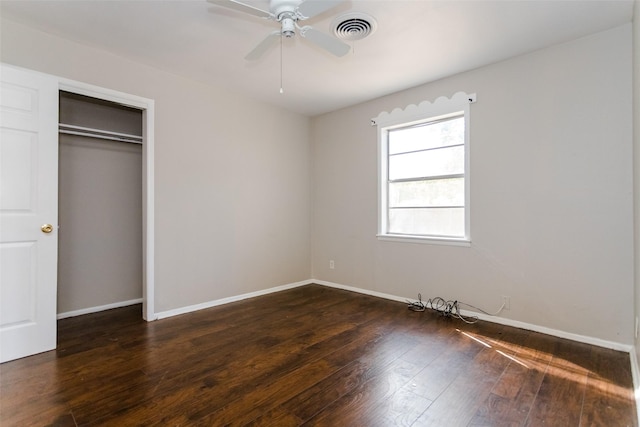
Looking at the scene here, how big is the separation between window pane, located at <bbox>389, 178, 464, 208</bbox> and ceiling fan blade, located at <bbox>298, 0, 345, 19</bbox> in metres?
2.36

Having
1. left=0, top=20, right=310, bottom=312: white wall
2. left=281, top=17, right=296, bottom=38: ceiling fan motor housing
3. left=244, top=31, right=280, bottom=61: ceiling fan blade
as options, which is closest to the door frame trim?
left=0, top=20, right=310, bottom=312: white wall

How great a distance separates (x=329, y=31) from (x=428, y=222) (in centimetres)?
234

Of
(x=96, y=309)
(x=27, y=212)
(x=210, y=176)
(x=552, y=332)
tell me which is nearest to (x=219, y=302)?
(x=96, y=309)

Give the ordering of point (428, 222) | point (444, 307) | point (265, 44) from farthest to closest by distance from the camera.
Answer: point (428, 222)
point (444, 307)
point (265, 44)

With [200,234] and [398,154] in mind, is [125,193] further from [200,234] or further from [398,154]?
[398,154]

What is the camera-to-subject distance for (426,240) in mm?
3705

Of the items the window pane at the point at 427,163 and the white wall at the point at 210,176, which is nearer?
the white wall at the point at 210,176

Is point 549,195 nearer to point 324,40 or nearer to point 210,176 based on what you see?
point 324,40

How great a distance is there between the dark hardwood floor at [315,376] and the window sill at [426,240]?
0.83m

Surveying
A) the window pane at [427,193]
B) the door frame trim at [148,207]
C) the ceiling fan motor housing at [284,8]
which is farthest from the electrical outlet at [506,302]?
the door frame trim at [148,207]

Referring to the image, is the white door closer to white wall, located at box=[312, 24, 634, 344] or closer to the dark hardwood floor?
the dark hardwood floor

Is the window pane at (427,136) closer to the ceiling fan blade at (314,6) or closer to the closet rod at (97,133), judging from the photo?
the ceiling fan blade at (314,6)

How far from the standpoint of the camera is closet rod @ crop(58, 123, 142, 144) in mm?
3292

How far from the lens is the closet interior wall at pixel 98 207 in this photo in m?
3.46
